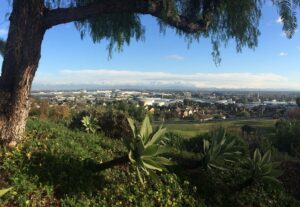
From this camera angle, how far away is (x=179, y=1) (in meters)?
10.4

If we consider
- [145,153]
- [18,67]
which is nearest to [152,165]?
[145,153]

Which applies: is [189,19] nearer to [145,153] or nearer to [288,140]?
[145,153]

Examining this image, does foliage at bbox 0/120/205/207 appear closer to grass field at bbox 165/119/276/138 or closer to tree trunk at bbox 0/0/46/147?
tree trunk at bbox 0/0/46/147

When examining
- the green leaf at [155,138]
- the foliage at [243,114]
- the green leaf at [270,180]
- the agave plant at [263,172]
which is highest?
the green leaf at [155,138]

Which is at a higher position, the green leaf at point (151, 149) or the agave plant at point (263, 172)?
the green leaf at point (151, 149)

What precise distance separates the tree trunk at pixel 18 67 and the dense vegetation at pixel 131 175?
415mm

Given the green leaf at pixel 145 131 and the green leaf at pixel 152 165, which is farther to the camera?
the green leaf at pixel 145 131

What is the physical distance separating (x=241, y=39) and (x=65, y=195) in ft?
19.3

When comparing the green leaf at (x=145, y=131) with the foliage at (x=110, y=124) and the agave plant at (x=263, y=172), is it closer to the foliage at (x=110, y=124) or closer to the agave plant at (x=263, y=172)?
the agave plant at (x=263, y=172)

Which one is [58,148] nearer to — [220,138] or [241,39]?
[220,138]

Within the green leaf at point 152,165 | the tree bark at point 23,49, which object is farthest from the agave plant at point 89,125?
the green leaf at point 152,165

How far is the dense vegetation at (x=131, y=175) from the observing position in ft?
23.6

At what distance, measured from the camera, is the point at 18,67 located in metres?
8.27

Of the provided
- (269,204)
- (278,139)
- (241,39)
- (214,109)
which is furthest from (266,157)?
(214,109)
